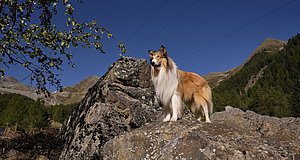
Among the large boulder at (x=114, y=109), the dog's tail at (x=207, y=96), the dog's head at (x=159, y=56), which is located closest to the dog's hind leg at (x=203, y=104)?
the dog's tail at (x=207, y=96)

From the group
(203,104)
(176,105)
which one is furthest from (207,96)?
(176,105)

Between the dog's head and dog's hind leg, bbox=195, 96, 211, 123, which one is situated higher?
the dog's head

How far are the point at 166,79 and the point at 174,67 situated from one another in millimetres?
506

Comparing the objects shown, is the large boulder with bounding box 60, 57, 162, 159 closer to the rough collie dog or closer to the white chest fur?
the rough collie dog

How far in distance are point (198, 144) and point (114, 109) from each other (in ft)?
16.9

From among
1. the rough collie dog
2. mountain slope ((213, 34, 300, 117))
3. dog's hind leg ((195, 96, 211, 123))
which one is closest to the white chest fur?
the rough collie dog

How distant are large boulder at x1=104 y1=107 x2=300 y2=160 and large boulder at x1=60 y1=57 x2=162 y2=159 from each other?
2413mm

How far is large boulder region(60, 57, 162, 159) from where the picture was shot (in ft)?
29.1

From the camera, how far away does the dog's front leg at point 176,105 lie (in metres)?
7.81

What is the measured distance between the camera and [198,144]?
195 inches

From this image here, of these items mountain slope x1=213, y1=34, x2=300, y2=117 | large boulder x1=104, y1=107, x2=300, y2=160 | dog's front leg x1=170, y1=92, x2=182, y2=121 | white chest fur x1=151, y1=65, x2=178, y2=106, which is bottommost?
large boulder x1=104, y1=107, x2=300, y2=160

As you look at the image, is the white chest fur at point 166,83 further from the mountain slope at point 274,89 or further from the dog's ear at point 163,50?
the mountain slope at point 274,89

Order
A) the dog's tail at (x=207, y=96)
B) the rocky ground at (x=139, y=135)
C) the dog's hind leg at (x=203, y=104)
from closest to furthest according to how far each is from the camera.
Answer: the rocky ground at (x=139, y=135), the dog's hind leg at (x=203, y=104), the dog's tail at (x=207, y=96)

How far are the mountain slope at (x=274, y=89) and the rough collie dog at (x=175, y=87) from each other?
55105 millimetres
